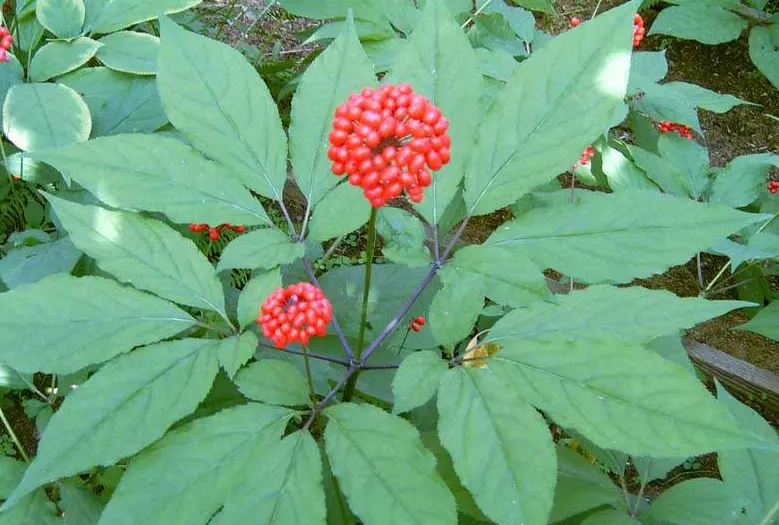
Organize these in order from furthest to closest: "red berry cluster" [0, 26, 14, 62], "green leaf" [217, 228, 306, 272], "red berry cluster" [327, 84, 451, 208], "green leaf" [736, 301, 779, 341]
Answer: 1. "green leaf" [736, 301, 779, 341]
2. "red berry cluster" [0, 26, 14, 62]
3. "green leaf" [217, 228, 306, 272]
4. "red berry cluster" [327, 84, 451, 208]

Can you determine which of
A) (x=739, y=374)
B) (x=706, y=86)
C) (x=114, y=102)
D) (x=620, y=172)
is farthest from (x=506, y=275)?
(x=706, y=86)

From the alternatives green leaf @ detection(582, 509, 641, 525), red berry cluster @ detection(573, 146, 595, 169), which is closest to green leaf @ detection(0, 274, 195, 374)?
green leaf @ detection(582, 509, 641, 525)

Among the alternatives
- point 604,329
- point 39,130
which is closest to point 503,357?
point 604,329

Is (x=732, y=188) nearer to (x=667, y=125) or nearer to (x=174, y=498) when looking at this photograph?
(x=667, y=125)

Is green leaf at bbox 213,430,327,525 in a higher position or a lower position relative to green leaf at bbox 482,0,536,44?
lower

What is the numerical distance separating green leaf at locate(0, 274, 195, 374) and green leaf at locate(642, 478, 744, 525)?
1.10 metres

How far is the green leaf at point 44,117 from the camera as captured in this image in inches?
73.5

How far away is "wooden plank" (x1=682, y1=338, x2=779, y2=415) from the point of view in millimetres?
3041

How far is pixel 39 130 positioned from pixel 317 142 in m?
1.04

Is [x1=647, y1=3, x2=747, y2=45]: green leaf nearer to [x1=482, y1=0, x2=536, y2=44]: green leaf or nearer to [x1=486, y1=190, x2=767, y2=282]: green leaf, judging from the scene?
[x1=482, y1=0, x2=536, y2=44]: green leaf

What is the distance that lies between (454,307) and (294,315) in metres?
0.30

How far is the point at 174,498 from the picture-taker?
1067mm

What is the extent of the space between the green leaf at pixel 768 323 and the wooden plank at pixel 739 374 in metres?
0.32

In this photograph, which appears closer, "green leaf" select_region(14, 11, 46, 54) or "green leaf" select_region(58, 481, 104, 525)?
"green leaf" select_region(58, 481, 104, 525)
